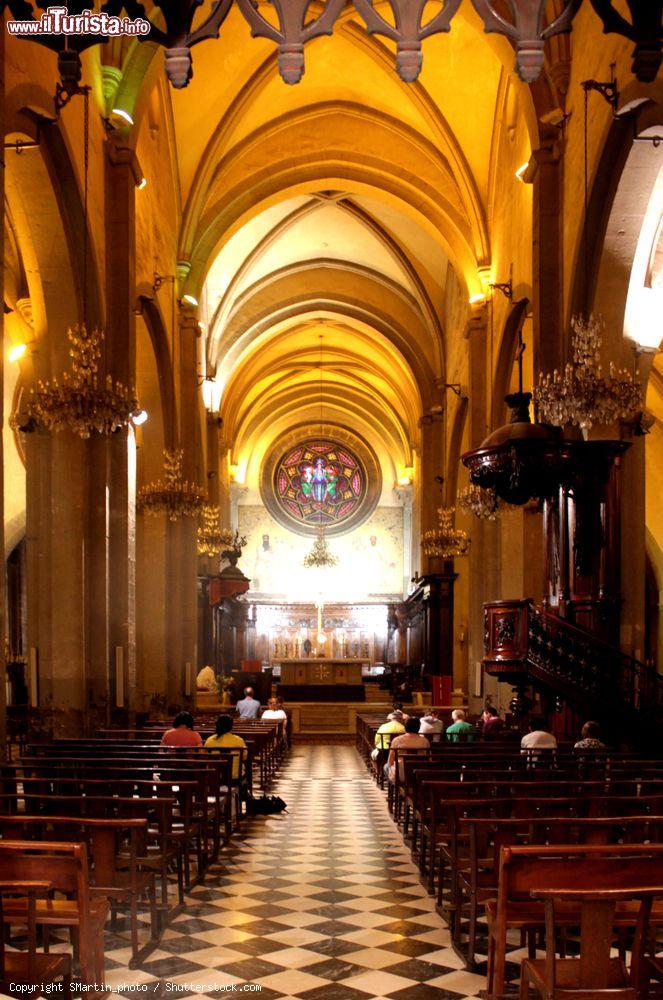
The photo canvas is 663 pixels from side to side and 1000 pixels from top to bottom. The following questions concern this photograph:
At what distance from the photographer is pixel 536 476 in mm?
12086

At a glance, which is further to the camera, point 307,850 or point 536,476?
point 536,476

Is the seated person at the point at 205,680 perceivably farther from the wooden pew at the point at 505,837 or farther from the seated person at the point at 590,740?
the wooden pew at the point at 505,837

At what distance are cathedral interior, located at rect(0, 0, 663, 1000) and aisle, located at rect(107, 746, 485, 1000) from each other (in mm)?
46

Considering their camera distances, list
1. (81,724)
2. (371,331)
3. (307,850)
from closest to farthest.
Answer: (307,850), (81,724), (371,331)

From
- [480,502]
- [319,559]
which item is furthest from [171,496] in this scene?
[319,559]

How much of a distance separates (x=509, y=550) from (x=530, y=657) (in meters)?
7.97

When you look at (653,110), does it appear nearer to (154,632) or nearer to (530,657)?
(530,657)

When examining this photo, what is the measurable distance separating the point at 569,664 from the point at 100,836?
7139 mm

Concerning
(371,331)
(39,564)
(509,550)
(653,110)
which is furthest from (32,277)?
(371,331)

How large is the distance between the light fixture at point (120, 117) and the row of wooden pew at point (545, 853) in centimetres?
968

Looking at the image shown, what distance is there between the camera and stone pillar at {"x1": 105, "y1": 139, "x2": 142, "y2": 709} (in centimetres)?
1420

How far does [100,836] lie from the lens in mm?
6000

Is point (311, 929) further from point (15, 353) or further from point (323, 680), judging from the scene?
point (323, 680)

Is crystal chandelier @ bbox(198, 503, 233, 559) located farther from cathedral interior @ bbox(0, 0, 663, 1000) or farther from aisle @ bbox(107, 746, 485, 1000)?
aisle @ bbox(107, 746, 485, 1000)
